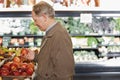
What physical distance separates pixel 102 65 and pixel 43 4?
140 inches

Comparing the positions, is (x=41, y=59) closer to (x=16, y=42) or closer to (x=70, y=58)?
(x=70, y=58)

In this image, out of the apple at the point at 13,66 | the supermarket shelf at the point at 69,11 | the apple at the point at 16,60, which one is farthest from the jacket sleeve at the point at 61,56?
the supermarket shelf at the point at 69,11

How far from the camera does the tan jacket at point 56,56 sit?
3.14 metres

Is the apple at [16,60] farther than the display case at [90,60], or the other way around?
the display case at [90,60]

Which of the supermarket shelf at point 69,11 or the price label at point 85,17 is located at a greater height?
the supermarket shelf at point 69,11

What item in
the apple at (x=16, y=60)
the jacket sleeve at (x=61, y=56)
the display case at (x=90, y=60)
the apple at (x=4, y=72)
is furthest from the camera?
the display case at (x=90, y=60)

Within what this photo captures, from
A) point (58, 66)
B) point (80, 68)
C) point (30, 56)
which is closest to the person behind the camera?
point (58, 66)

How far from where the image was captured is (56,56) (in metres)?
3.15

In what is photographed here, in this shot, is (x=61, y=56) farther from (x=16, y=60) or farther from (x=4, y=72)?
(x=16, y=60)

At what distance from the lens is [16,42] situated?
261 inches

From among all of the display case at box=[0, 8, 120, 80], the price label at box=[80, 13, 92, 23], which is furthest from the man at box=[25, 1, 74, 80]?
the price label at box=[80, 13, 92, 23]

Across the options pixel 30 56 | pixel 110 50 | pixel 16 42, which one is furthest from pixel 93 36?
pixel 30 56

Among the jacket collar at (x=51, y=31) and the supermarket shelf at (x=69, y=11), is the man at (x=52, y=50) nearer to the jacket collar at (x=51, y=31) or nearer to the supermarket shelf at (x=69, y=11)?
the jacket collar at (x=51, y=31)

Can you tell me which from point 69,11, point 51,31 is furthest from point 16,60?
point 69,11
